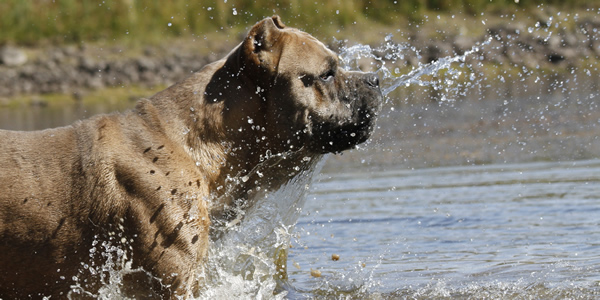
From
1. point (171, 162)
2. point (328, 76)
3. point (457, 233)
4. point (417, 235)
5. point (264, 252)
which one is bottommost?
point (264, 252)

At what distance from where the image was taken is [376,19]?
21.3 metres

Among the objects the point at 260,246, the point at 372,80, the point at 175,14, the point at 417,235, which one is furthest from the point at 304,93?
the point at 175,14

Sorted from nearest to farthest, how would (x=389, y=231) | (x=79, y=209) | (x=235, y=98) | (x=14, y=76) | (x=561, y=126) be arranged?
(x=79, y=209) < (x=235, y=98) < (x=389, y=231) < (x=561, y=126) < (x=14, y=76)

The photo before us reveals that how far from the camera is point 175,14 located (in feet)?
71.5

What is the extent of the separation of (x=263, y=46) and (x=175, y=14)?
17.3m

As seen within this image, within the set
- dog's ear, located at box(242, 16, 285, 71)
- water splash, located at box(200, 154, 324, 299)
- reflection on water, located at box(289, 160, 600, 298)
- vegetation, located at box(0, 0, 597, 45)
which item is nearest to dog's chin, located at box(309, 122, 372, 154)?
water splash, located at box(200, 154, 324, 299)

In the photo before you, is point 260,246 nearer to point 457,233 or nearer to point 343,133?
point 343,133

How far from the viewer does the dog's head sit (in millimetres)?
4906

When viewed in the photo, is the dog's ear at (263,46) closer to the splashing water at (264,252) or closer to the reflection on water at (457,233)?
the splashing water at (264,252)

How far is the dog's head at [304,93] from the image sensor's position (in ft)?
16.1

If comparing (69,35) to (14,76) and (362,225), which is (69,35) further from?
(362,225)

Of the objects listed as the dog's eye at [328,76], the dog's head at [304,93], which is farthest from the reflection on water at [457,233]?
the dog's eye at [328,76]

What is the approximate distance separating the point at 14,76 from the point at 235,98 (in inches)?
647

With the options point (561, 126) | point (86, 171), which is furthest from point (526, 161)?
point (86, 171)
